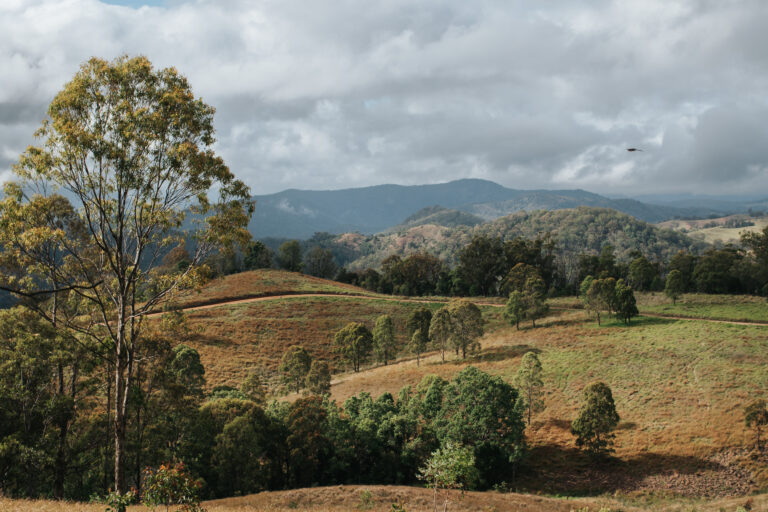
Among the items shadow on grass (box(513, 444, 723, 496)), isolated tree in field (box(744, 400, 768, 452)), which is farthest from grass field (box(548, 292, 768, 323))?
shadow on grass (box(513, 444, 723, 496))

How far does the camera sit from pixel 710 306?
69.1 meters

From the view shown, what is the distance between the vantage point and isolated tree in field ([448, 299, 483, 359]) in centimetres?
5791

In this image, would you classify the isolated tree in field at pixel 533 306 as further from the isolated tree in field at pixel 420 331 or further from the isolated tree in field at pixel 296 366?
the isolated tree in field at pixel 296 366

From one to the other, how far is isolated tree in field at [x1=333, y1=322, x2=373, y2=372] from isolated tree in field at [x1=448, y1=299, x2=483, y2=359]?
1185 cm

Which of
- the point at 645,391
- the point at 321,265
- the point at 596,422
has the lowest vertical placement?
the point at 645,391

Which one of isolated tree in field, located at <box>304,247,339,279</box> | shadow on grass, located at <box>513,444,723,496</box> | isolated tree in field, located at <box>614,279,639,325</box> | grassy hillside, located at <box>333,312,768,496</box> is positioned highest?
isolated tree in field, located at <box>304,247,339,279</box>

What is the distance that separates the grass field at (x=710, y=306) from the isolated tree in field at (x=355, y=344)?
40.9 meters

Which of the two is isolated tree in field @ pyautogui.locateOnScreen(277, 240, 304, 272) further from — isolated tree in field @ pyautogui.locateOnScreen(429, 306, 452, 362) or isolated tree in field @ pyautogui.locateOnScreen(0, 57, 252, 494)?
isolated tree in field @ pyautogui.locateOnScreen(0, 57, 252, 494)

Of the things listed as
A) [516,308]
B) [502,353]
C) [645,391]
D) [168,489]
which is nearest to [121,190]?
[168,489]

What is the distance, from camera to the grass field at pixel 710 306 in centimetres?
6144

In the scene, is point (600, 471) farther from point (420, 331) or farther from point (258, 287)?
point (258, 287)

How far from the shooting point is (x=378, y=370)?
59.2 m

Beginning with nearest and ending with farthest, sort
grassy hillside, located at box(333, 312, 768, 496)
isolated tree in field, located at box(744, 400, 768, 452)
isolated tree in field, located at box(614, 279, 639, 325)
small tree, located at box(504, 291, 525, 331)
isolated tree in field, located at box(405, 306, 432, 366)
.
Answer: grassy hillside, located at box(333, 312, 768, 496)
isolated tree in field, located at box(744, 400, 768, 452)
isolated tree in field, located at box(405, 306, 432, 366)
isolated tree in field, located at box(614, 279, 639, 325)
small tree, located at box(504, 291, 525, 331)

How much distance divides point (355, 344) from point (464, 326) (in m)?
14.7
